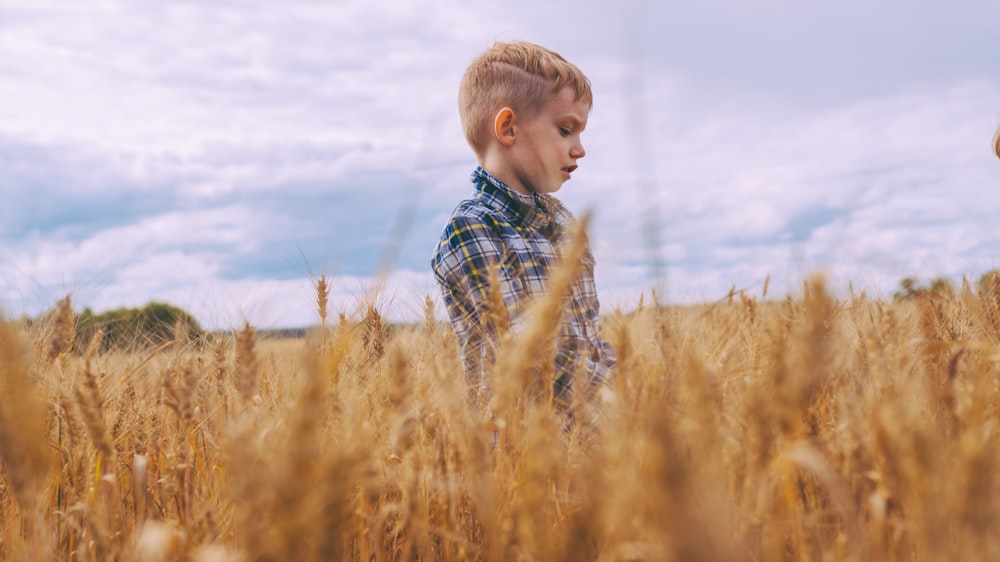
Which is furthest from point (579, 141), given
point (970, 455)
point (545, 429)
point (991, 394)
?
point (970, 455)

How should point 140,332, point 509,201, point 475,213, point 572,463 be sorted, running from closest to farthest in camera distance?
point 572,463, point 475,213, point 509,201, point 140,332

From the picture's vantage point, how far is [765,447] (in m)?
0.84

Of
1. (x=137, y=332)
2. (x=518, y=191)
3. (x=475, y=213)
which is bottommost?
(x=137, y=332)

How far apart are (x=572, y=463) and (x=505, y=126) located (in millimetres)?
1621

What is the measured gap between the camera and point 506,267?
6.44 feet

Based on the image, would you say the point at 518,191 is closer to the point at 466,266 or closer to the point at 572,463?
the point at 466,266

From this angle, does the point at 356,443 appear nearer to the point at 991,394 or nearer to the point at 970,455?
the point at 970,455

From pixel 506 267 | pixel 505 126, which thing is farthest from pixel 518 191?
pixel 506 267

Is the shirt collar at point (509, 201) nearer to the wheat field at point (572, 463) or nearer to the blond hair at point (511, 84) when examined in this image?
the blond hair at point (511, 84)

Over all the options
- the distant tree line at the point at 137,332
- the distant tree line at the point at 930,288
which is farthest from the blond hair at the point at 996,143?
the distant tree line at the point at 137,332

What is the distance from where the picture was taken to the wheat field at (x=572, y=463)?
27.7 inches

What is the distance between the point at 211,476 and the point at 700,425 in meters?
1.35

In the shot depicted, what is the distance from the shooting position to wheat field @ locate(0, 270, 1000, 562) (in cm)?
70

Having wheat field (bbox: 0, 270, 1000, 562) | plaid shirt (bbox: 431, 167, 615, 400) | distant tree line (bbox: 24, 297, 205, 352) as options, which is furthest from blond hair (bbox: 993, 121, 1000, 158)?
distant tree line (bbox: 24, 297, 205, 352)
